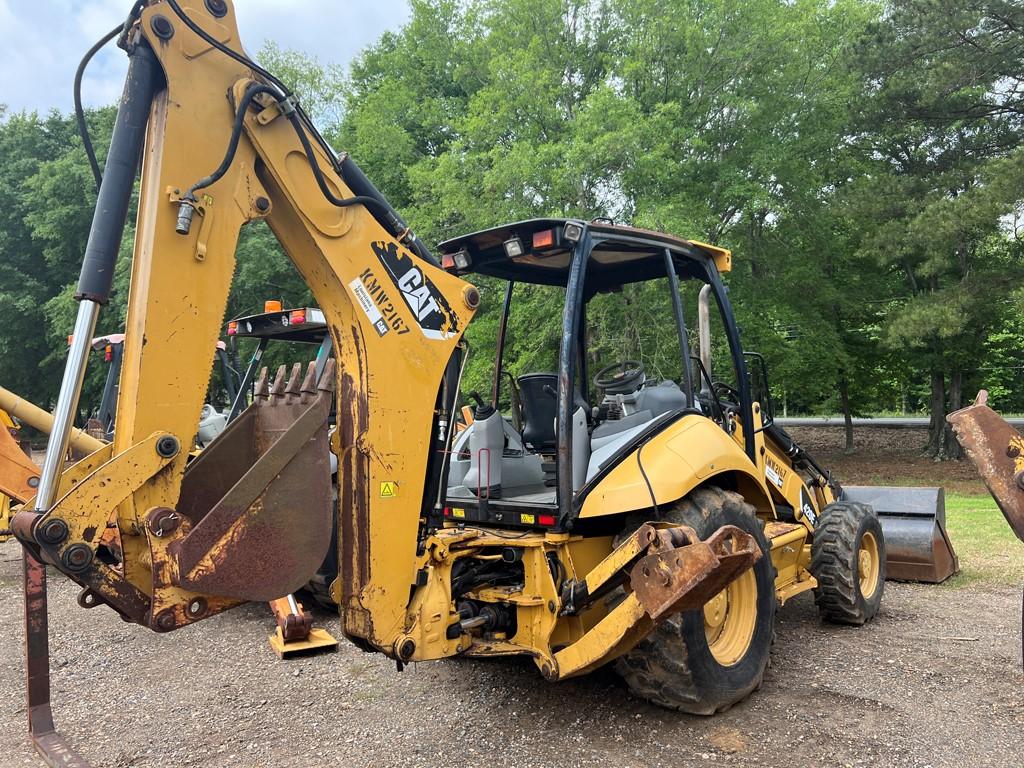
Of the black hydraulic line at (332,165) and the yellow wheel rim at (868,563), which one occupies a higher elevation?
the black hydraulic line at (332,165)

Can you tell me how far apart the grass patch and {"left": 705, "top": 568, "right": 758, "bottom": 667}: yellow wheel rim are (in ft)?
11.7

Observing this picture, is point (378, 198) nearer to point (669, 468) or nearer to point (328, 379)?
point (328, 379)

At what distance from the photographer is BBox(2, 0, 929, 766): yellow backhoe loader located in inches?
108

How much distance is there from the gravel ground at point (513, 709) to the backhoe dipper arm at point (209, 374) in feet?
3.55

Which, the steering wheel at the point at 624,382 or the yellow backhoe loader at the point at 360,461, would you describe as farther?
the steering wheel at the point at 624,382

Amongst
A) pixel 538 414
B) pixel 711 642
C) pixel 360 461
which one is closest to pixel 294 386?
pixel 360 461

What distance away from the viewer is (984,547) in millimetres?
8859

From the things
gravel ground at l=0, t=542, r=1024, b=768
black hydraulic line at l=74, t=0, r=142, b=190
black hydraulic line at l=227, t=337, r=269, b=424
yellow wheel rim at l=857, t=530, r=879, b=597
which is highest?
black hydraulic line at l=74, t=0, r=142, b=190

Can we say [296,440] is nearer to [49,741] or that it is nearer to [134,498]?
[134,498]

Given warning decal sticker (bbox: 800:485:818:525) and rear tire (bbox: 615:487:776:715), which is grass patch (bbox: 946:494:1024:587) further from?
rear tire (bbox: 615:487:776:715)

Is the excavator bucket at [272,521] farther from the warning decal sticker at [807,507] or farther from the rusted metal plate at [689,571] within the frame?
the warning decal sticker at [807,507]

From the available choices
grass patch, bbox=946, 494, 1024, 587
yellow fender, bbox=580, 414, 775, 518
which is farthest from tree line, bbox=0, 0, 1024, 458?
yellow fender, bbox=580, 414, 775, 518

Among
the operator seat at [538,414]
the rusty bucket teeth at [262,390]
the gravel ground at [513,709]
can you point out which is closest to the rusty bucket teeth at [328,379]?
the rusty bucket teeth at [262,390]

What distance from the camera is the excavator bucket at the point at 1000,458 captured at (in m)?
2.99
